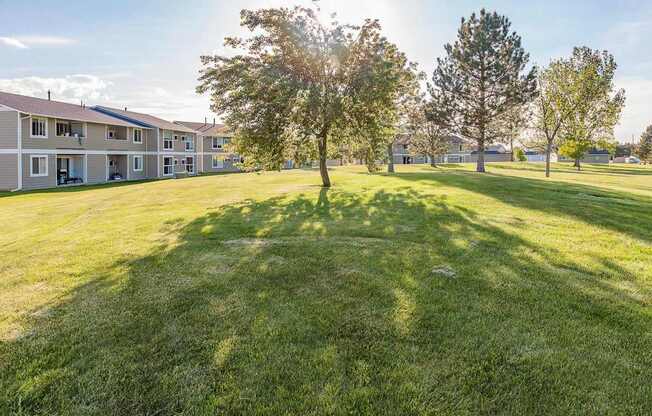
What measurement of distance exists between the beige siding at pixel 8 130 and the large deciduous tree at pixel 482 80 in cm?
3741

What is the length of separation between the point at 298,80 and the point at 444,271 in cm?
1456

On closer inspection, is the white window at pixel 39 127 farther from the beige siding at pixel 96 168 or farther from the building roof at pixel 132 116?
the building roof at pixel 132 116

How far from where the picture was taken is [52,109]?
114ft

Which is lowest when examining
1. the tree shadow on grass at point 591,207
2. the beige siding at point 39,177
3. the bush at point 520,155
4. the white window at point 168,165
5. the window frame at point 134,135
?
the tree shadow on grass at point 591,207

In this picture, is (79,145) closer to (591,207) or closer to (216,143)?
(216,143)

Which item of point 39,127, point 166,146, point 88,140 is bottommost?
point 88,140

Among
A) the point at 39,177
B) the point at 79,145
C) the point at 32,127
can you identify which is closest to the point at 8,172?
the point at 39,177

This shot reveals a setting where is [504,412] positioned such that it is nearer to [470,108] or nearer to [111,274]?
[111,274]

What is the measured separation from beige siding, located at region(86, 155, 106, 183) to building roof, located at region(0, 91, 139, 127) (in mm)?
3621

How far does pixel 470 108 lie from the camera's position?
3850cm

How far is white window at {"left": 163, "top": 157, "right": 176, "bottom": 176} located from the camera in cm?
4800

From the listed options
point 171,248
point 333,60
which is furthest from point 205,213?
point 333,60

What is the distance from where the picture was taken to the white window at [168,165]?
48000 mm

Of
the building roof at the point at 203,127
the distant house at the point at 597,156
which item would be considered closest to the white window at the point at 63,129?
the building roof at the point at 203,127
